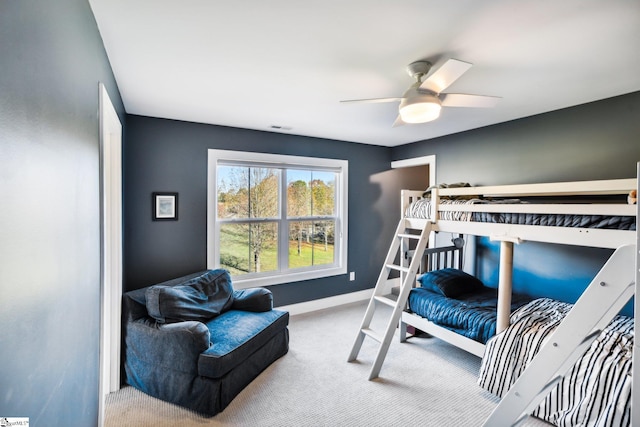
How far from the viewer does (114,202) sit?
2.45 m

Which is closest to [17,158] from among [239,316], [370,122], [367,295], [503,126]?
[239,316]

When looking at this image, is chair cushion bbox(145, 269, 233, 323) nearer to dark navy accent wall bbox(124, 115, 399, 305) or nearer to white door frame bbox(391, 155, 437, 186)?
dark navy accent wall bbox(124, 115, 399, 305)

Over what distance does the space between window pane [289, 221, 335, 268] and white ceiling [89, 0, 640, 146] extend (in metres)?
1.78

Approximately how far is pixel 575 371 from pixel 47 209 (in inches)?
112

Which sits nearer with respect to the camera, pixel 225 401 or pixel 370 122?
pixel 225 401

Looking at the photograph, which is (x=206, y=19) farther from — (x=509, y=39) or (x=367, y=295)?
(x=367, y=295)

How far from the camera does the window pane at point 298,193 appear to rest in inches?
162

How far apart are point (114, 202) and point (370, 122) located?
101 inches

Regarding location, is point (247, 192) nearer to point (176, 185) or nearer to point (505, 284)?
point (176, 185)

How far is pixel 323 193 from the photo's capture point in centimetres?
444

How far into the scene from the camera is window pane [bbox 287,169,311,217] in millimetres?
4113

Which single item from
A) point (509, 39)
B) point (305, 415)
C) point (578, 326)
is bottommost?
point (305, 415)

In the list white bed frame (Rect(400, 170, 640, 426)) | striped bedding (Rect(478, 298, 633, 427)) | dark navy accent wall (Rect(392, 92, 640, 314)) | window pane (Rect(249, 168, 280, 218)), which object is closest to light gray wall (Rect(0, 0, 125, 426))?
white bed frame (Rect(400, 170, 640, 426))

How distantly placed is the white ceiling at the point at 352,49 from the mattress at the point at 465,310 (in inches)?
73.0
